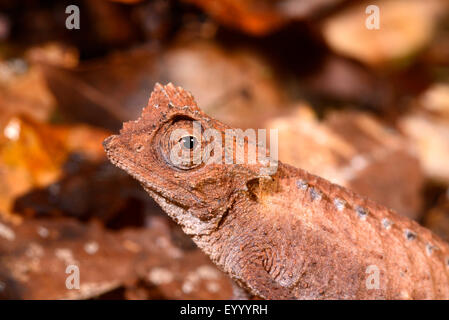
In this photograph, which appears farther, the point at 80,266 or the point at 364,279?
the point at 80,266

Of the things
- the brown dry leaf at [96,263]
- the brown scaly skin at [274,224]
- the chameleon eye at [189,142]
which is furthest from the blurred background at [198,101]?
the chameleon eye at [189,142]

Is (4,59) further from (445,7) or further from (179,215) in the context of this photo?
(445,7)

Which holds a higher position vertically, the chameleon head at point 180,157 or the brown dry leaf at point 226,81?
the brown dry leaf at point 226,81

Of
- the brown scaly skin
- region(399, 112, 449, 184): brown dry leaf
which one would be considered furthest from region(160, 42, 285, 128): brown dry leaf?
the brown scaly skin

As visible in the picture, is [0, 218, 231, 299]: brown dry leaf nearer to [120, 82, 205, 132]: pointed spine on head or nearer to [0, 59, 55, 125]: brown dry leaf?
[120, 82, 205, 132]: pointed spine on head

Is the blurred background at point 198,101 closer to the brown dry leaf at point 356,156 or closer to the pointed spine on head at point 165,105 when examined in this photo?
the brown dry leaf at point 356,156

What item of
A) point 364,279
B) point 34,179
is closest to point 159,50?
point 34,179
